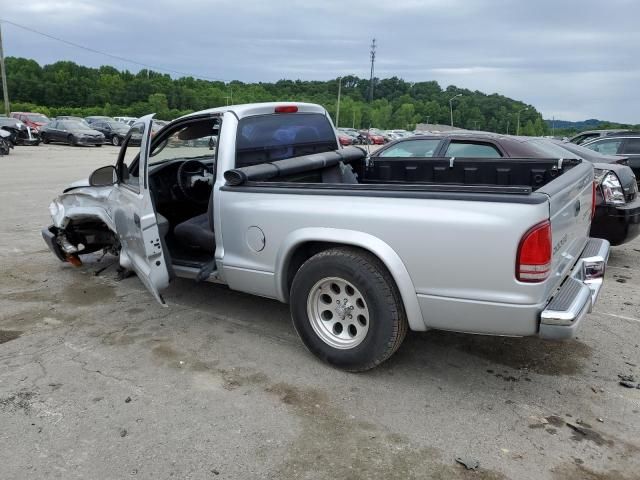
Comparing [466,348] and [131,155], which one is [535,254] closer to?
[466,348]

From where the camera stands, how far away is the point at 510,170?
518 cm

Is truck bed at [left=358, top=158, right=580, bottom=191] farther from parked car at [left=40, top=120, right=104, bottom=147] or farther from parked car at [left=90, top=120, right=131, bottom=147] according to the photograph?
parked car at [left=90, top=120, right=131, bottom=147]

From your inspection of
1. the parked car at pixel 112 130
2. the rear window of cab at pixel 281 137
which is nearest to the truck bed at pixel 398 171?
the rear window of cab at pixel 281 137

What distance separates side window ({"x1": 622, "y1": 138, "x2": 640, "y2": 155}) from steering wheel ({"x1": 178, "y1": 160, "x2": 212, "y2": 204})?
35.8 ft

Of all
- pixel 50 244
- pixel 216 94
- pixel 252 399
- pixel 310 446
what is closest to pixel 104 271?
pixel 50 244

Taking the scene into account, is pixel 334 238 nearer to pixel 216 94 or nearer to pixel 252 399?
pixel 252 399

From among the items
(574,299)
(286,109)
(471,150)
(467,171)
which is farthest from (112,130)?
(574,299)

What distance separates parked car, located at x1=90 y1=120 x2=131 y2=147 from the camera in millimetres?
32466

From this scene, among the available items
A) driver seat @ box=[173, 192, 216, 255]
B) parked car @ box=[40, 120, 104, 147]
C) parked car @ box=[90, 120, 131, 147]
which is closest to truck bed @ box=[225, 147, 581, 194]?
driver seat @ box=[173, 192, 216, 255]

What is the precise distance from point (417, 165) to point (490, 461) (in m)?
3.55

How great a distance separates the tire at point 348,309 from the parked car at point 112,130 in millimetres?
31114

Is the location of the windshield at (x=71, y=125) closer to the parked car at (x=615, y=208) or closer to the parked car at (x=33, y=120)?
the parked car at (x=33, y=120)

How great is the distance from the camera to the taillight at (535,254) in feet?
9.56

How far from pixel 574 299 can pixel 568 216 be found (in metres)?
0.58
